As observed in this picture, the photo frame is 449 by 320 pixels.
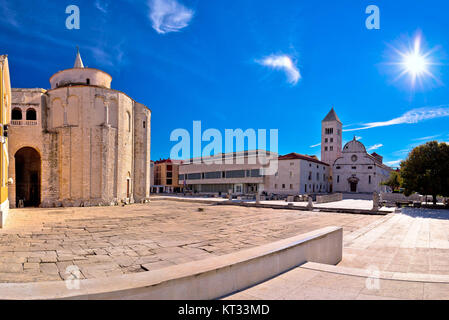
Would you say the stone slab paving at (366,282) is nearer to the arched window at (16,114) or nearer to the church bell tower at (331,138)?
the arched window at (16,114)

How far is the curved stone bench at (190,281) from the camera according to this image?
101 inches

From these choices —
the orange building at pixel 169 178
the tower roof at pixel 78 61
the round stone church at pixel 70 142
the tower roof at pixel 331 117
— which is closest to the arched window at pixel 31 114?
the round stone church at pixel 70 142

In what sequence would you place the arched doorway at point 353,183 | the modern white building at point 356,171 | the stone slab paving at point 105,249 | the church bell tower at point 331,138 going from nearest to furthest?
the stone slab paving at point 105,249, the modern white building at point 356,171, the arched doorway at point 353,183, the church bell tower at point 331,138

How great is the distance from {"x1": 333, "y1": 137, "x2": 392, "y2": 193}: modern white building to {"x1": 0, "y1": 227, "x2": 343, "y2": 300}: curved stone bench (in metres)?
52.9

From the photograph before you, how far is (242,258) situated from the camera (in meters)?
3.91

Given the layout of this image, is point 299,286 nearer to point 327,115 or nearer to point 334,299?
point 334,299

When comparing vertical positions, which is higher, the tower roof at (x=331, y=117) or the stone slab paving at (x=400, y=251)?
the tower roof at (x=331, y=117)

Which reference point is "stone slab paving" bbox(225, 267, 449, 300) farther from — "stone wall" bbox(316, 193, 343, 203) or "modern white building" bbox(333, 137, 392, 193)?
"modern white building" bbox(333, 137, 392, 193)

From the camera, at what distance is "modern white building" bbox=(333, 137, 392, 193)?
5109 centimetres

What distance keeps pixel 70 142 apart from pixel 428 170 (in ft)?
114

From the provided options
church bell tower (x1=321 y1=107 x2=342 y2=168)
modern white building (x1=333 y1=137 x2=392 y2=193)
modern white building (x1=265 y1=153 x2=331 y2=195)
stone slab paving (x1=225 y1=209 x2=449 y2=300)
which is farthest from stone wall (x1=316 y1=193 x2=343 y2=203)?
church bell tower (x1=321 y1=107 x2=342 y2=168)

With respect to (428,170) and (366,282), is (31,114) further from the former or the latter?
(428,170)

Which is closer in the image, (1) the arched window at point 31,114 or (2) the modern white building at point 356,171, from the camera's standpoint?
(1) the arched window at point 31,114

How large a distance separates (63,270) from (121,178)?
24005mm
